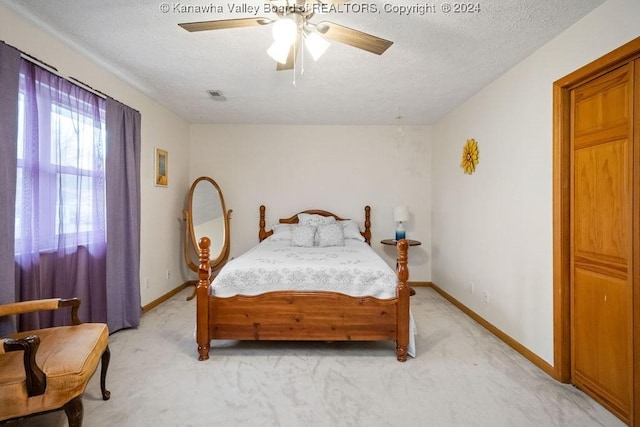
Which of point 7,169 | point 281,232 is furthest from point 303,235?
point 7,169

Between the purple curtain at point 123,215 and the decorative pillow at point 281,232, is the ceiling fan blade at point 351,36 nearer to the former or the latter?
the purple curtain at point 123,215

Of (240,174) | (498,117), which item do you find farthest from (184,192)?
(498,117)

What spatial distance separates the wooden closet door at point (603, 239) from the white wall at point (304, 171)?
2.54 metres

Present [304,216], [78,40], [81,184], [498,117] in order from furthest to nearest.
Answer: [304,216] < [498,117] < [81,184] < [78,40]

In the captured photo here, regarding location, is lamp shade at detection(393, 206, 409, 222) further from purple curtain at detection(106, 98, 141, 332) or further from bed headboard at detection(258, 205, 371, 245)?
purple curtain at detection(106, 98, 141, 332)

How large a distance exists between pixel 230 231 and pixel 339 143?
2.05 metres

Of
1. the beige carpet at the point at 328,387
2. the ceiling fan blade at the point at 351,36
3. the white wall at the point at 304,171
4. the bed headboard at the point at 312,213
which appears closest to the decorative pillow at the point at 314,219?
the bed headboard at the point at 312,213

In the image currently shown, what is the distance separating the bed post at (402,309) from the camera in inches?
93.0

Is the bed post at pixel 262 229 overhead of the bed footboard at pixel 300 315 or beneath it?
overhead

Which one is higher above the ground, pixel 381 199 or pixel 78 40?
pixel 78 40

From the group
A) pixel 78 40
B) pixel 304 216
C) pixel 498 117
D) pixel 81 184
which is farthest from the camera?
pixel 304 216

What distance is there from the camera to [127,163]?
2959mm

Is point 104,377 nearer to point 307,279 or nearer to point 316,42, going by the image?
point 307,279

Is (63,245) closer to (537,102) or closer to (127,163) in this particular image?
(127,163)
